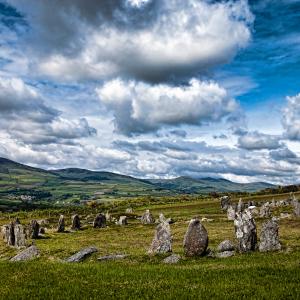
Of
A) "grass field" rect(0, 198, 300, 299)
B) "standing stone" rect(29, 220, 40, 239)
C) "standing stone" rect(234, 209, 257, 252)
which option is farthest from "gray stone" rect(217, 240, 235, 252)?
"standing stone" rect(29, 220, 40, 239)

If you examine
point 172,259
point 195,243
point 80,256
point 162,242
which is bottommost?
point 80,256

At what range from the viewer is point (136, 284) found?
23859 millimetres

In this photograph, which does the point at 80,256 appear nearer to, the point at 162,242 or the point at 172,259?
the point at 162,242

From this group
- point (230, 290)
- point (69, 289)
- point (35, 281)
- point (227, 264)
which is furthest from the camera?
point (227, 264)

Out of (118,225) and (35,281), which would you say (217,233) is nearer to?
(118,225)

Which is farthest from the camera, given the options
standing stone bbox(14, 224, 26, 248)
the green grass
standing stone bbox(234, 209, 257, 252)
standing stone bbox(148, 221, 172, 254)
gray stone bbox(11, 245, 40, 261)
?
standing stone bbox(14, 224, 26, 248)

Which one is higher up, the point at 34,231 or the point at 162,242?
the point at 162,242

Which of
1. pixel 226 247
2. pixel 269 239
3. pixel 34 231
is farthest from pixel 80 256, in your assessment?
pixel 34 231

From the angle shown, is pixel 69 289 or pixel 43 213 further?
pixel 43 213

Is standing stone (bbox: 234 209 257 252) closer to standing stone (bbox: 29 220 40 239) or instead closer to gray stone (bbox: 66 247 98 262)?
gray stone (bbox: 66 247 98 262)

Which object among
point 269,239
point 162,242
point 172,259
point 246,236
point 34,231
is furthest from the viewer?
point 34,231

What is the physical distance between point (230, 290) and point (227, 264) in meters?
9.14

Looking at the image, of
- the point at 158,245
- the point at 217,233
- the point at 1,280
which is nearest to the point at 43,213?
the point at 217,233

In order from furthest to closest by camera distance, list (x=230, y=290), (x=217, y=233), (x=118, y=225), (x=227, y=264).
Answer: (x=118, y=225), (x=217, y=233), (x=227, y=264), (x=230, y=290)
